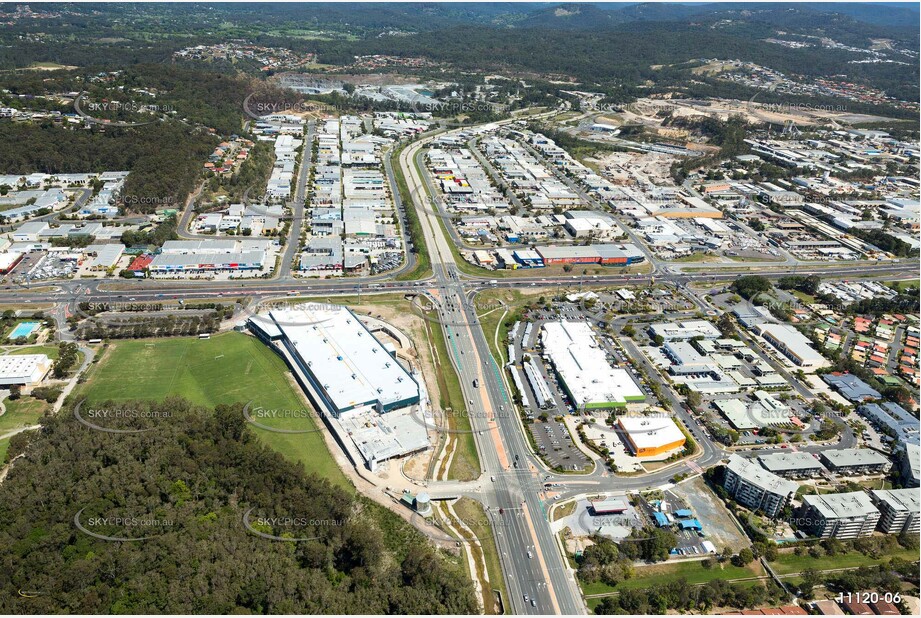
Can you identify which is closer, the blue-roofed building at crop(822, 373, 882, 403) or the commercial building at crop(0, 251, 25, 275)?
the blue-roofed building at crop(822, 373, 882, 403)

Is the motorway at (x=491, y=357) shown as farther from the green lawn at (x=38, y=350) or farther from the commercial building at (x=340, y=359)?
the commercial building at (x=340, y=359)

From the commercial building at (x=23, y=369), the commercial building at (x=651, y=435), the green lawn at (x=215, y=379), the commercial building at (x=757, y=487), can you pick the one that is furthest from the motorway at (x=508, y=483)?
the commercial building at (x=23, y=369)

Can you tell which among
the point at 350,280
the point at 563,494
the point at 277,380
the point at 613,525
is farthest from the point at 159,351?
A: the point at 613,525

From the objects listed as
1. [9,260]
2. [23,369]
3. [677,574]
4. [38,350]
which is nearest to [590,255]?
[677,574]

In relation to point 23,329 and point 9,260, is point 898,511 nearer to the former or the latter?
point 23,329

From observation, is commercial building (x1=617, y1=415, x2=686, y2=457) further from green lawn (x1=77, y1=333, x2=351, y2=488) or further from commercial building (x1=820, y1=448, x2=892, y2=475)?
green lawn (x1=77, y1=333, x2=351, y2=488)

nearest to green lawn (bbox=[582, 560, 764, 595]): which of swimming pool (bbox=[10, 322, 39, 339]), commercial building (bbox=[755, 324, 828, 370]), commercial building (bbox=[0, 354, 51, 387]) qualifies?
commercial building (bbox=[755, 324, 828, 370])
